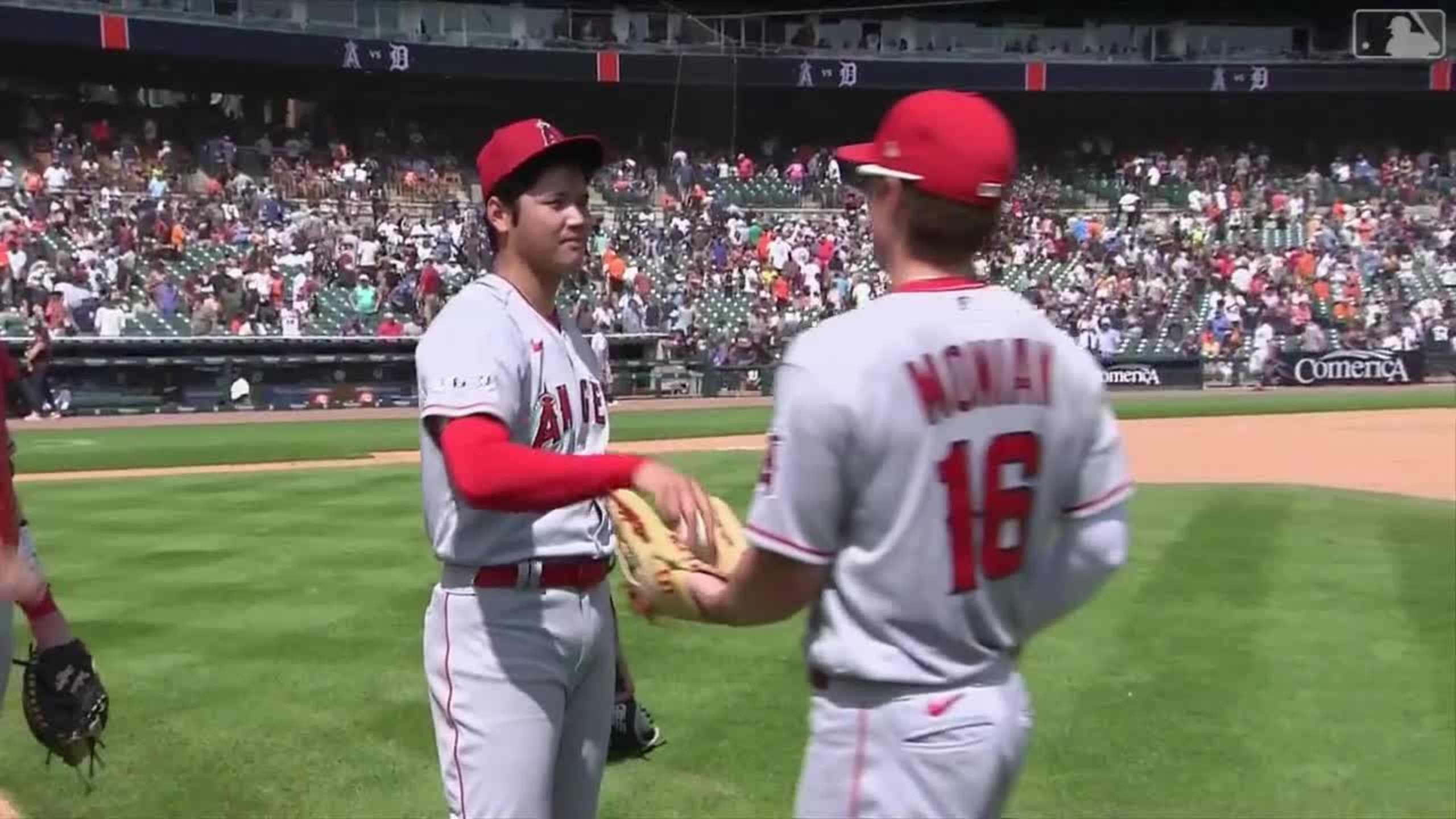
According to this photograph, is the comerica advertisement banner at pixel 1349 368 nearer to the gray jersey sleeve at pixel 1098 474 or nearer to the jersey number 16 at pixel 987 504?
the gray jersey sleeve at pixel 1098 474

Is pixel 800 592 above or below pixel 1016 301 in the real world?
below

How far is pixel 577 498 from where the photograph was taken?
9.21 ft

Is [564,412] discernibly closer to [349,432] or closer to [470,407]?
[470,407]

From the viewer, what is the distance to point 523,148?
323cm

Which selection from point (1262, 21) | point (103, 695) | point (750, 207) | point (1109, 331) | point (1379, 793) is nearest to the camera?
point (103, 695)

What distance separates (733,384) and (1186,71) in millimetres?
17227

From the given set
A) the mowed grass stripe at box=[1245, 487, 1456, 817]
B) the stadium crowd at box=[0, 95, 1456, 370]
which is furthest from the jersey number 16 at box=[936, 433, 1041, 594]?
the stadium crowd at box=[0, 95, 1456, 370]

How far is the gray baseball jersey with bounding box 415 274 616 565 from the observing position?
9.85 ft

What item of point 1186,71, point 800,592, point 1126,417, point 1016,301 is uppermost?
point 1186,71

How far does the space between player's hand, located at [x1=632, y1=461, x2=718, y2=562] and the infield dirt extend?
12.5 meters

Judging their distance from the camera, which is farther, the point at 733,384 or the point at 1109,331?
the point at 1109,331

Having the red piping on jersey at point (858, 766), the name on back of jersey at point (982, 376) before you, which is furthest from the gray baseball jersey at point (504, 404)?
the name on back of jersey at point (982, 376)

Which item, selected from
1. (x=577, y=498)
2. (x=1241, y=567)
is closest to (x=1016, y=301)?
(x=577, y=498)

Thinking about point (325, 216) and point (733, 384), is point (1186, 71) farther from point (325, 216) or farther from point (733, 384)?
point (325, 216)
